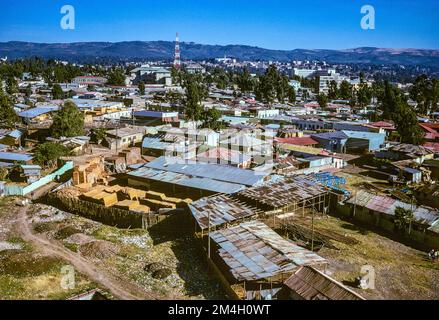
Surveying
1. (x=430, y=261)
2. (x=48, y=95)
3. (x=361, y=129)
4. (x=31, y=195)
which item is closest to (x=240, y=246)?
(x=430, y=261)

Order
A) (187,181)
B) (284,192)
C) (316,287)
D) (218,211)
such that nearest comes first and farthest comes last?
(316,287) → (218,211) → (284,192) → (187,181)

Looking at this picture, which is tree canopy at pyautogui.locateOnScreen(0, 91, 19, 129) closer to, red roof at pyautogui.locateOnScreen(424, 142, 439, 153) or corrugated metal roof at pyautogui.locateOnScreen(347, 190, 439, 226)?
corrugated metal roof at pyautogui.locateOnScreen(347, 190, 439, 226)

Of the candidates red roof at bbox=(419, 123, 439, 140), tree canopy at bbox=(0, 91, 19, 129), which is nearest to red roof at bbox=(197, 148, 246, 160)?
tree canopy at bbox=(0, 91, 19, 129)

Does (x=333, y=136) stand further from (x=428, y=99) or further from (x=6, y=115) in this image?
(x=428, y=99)

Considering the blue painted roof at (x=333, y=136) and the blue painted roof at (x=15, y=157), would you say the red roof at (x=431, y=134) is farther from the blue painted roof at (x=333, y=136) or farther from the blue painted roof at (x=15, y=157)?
the blue painted roof at (x=15, y=157)

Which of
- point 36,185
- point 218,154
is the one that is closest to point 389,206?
point 218,154
